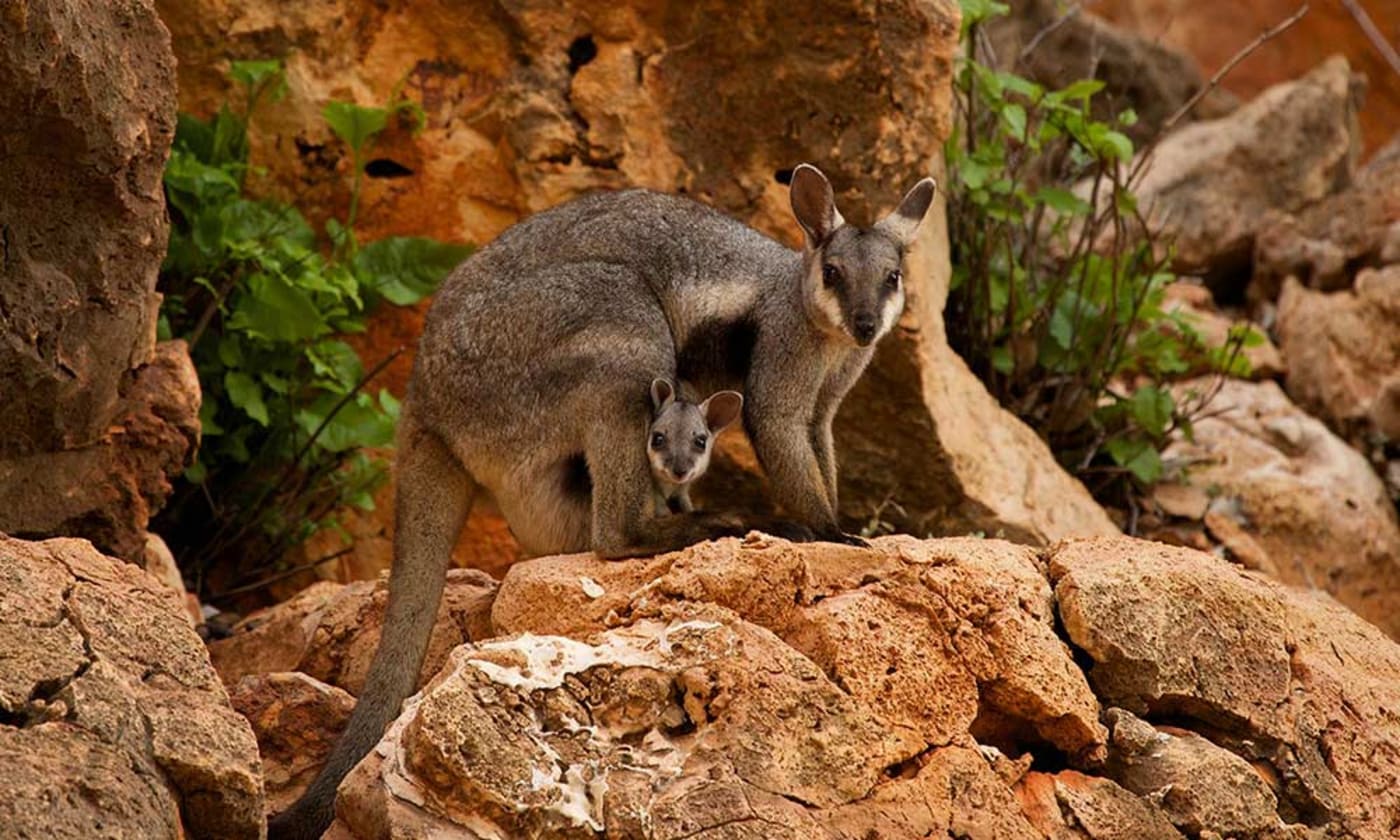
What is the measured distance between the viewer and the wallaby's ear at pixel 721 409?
711 centimetres

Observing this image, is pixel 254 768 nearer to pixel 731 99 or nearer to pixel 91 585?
pixel 91 585

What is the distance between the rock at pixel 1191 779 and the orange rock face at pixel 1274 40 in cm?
1329

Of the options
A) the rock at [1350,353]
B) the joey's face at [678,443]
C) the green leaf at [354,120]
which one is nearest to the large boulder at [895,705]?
the joey's face at [678,443]

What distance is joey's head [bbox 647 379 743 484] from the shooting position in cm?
678

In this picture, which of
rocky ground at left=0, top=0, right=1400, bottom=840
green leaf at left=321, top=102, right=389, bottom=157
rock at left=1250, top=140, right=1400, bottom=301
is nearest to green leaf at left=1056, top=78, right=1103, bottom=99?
rocky ground at left=0, top=0, right=1400, bottom=840

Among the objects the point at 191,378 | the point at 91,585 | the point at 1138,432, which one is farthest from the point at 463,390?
the point at 1138,432

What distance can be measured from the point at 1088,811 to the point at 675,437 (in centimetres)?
199

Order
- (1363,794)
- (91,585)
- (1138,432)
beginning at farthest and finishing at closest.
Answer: (1138,432) < (1363,794) < (91,585)

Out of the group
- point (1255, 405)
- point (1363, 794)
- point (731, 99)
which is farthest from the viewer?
point (1255, 405)

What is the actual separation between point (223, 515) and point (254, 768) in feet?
13.2

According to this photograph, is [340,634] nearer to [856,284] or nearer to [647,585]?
[647,585]

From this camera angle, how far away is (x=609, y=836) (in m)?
4.95

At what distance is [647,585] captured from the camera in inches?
238

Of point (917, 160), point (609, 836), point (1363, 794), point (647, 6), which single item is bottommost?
point (1363, 794)
